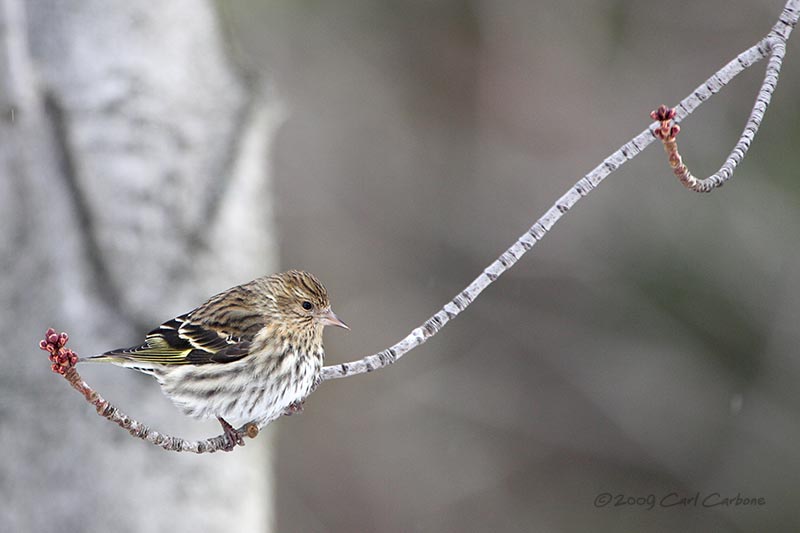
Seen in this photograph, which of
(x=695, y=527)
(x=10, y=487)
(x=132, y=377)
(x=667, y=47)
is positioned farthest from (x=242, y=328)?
(x=667, y=47)

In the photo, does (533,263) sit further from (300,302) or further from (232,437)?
(232,437)

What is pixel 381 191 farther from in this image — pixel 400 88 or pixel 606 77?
pixel 606 77

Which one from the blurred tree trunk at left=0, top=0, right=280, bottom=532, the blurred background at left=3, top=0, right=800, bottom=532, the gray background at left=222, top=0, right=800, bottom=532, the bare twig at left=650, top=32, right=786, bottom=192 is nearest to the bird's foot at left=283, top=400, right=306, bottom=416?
the blurred tree trunk at left=0, top=0, right=280, bottom=532

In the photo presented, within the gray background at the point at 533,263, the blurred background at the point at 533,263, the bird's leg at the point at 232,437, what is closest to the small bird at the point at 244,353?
the bird's leg at the point at 232,437

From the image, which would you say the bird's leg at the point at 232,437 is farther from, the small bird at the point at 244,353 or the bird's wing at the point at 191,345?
the bird's wing at the point at 191,345

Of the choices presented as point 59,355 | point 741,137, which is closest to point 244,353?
point 59,355
